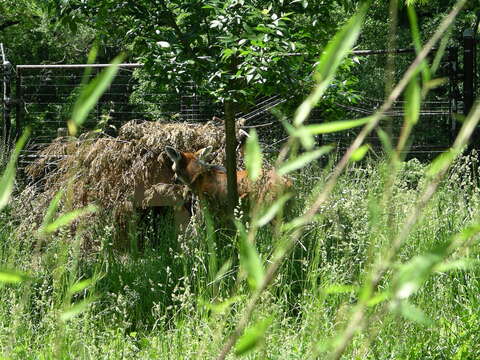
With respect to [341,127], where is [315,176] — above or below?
below

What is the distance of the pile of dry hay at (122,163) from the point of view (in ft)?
20.8

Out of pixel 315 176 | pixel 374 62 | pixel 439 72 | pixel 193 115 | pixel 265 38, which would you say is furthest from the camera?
pixel 374 62

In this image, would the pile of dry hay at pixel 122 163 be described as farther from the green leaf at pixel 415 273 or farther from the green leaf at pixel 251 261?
the green leaf at pixel 415 273

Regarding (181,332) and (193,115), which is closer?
(181,332)

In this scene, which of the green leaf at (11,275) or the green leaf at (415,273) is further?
the green leaf at (11,275)

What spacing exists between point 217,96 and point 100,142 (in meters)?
1.87

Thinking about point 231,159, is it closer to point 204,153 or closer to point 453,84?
point 204,153

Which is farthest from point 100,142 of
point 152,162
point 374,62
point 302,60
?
point 374,62

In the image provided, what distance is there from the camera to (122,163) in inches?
255

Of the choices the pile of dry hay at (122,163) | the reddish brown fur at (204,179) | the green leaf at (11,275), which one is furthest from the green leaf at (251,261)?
the pile of dry hay at (122,163)

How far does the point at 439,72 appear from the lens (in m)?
10.1

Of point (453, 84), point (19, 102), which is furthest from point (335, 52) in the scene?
point (19, 102)

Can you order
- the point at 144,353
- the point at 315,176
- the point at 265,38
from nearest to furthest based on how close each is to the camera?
1. the point at 144,353
2. the point at 265,38
3. the point at 315,176

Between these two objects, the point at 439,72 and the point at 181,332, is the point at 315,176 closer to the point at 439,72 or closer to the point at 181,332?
the point at 181,332
